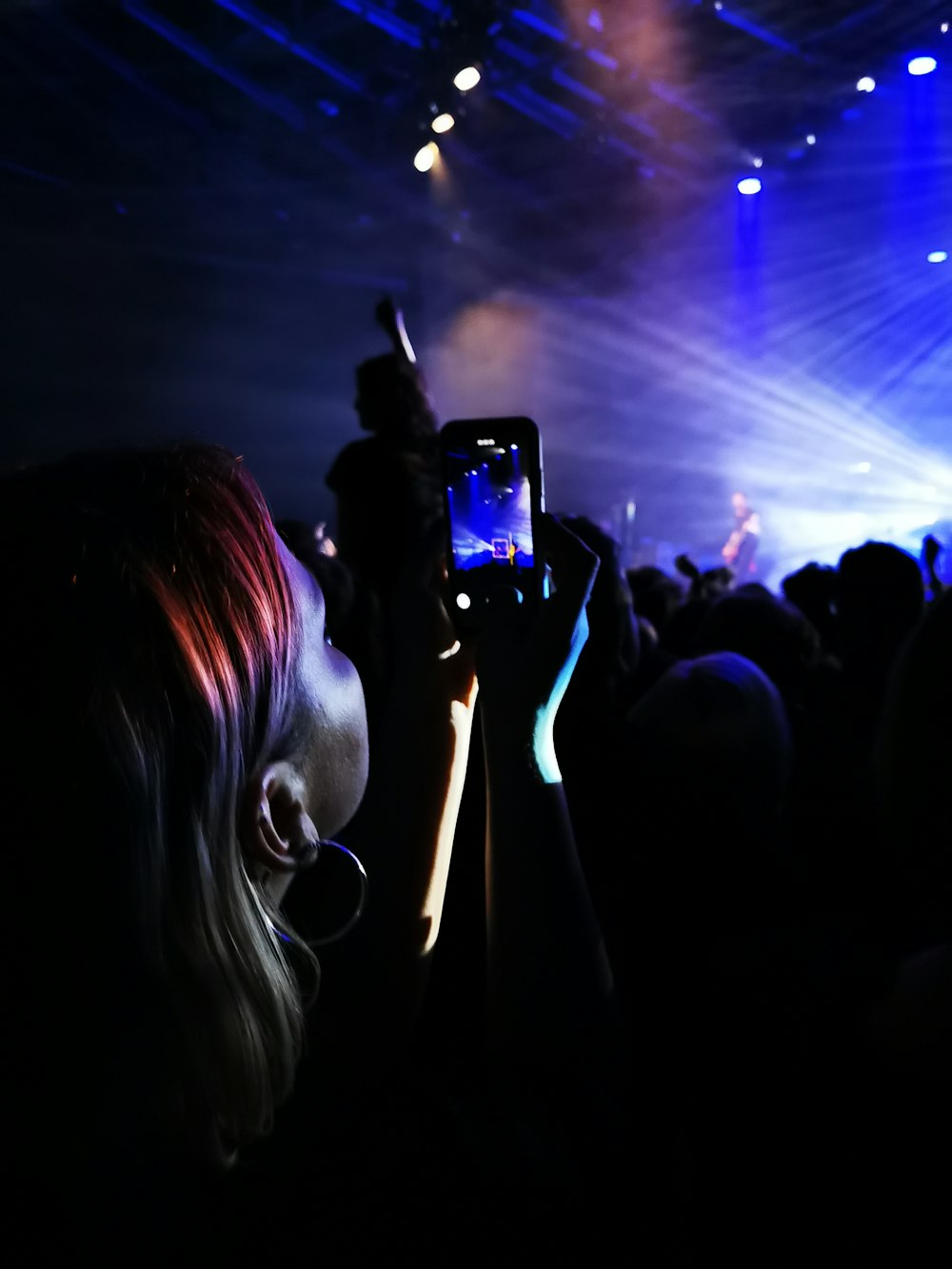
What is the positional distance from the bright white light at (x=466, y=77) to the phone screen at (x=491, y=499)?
7.61 m

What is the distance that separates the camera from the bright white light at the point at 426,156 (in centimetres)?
811

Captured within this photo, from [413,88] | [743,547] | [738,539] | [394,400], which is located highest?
[413,88]

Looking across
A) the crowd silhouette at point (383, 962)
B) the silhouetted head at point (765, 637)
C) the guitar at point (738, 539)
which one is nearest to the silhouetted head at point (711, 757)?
the crowd silhouette at point (383, 962)

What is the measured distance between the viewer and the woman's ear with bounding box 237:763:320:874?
645 millimetres

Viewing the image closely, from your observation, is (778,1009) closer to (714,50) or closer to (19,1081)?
(19,1081)

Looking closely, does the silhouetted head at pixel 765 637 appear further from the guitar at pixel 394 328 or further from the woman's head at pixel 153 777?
the woman's head at pixel 153 777

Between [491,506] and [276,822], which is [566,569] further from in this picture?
[276,822]

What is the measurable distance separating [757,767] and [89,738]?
4.21 feet

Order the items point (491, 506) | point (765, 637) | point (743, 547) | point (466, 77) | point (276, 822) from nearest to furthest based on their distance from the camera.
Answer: point (276, 822) < point (491, 506) < point (765, 637) < point (466, 77) < point (743, 547)

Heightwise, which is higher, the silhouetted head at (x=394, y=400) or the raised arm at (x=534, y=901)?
the silhouetted head at (x=394, y=400)

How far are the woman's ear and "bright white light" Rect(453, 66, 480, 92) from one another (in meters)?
8.09

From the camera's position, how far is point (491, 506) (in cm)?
101

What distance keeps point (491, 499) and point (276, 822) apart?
49 cm

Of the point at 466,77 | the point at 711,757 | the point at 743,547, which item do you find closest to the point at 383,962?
the point at 711,757
